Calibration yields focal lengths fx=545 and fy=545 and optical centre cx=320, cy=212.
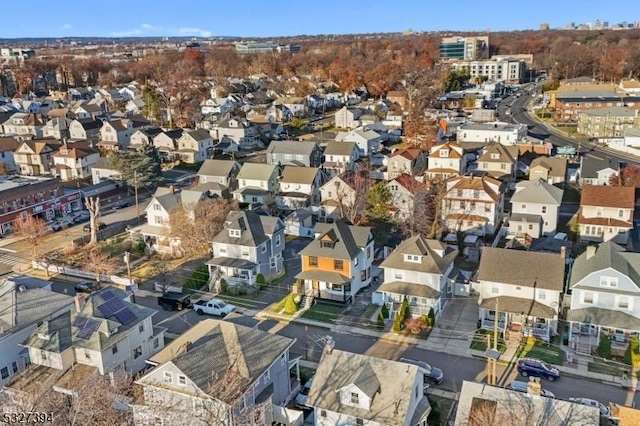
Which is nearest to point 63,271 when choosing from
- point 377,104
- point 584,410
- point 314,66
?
point 584,410

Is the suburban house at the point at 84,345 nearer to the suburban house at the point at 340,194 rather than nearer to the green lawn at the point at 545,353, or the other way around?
the green lawn at the point at 545,353

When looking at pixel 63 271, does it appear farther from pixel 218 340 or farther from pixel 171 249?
pixel 218 340

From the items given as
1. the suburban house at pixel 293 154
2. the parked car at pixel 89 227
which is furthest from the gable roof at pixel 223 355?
the suburban house at pixel 293 154

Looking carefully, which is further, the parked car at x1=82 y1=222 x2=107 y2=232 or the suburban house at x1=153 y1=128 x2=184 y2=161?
the suburban house at x1=153 y1=128 x2=184 y2=161

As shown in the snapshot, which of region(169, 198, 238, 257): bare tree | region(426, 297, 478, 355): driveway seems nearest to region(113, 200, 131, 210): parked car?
region(169, 198, 238, 257): bare tree

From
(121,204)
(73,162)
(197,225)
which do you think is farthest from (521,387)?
(73,162)

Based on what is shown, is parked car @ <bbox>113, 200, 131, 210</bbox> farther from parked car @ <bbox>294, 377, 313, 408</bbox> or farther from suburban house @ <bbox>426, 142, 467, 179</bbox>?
parked car @ <bbox>294, 377, 313, 408</bbox>

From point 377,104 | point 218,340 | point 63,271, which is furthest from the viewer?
point 377,104

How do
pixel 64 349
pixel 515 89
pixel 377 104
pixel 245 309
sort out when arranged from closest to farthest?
pixel 64 349 < pixel 245 309 < pixel 377 104 < pixel 515 89
